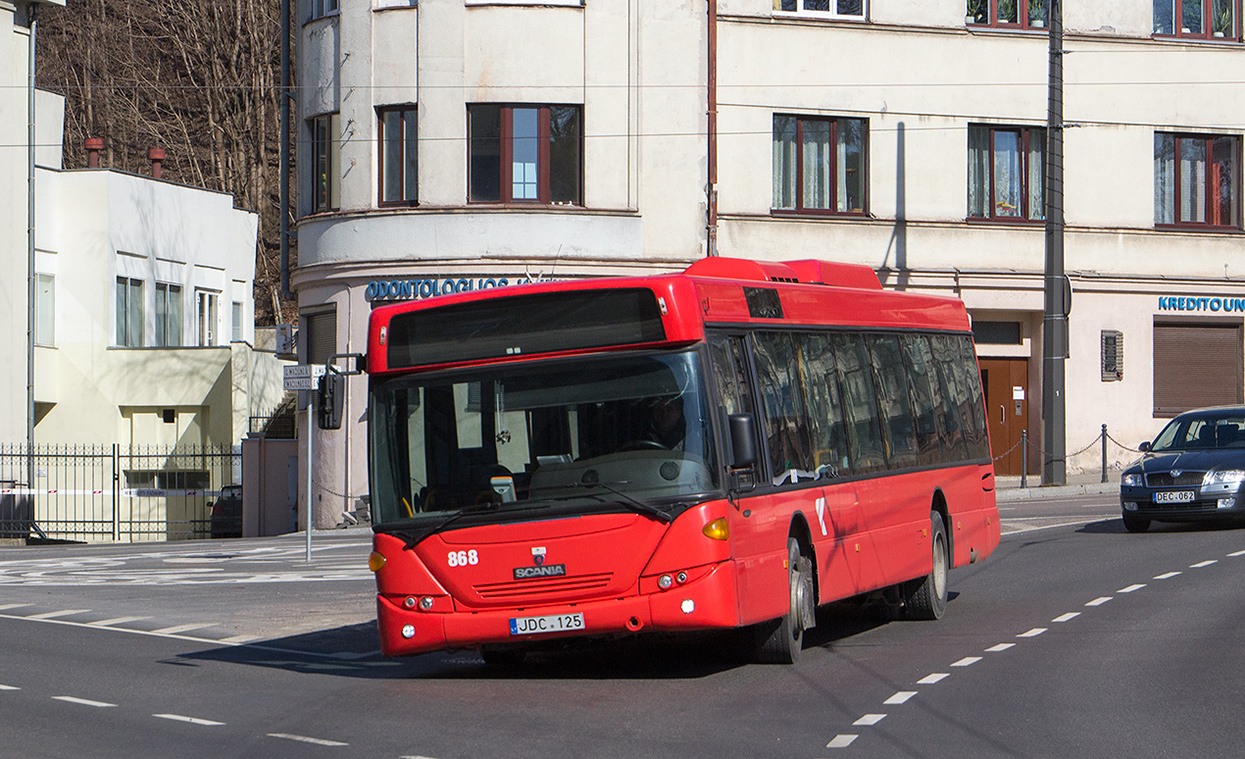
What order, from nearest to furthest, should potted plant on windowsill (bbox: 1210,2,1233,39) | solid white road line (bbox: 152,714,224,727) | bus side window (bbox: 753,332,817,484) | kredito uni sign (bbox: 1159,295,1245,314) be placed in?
solid white road line (bbox: 152,714,224,727) → bus side window (bbox: 753,332,817,484) → kredito uni sign (bbox: 1159,295,1245,314) → potted plant on windowsill (bbox: 1210,2,1233,39)

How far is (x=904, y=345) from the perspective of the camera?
1427 centimetres

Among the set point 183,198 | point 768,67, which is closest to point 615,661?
point 768,67

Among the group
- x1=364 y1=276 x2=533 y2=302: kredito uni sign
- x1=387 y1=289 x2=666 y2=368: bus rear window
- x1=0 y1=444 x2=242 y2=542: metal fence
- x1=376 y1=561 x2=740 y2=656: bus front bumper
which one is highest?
x1=364 y1=276 x2=533 y2=302: kredito uni sign

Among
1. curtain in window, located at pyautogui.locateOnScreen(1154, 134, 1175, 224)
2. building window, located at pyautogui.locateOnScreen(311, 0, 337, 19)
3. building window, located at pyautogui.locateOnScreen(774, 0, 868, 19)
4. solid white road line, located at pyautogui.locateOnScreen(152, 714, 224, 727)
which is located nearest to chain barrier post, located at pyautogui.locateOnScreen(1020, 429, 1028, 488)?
curtain in window, located at pyautogui.locateOnScreen(1154, 134, 1175, 224)

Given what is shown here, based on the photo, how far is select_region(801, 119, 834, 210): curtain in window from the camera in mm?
32938

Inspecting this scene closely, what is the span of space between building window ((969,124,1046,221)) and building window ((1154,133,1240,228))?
257 cm

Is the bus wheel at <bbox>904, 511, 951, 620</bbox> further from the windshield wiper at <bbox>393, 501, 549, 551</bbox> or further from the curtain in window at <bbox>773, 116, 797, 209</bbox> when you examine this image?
the curtain in window at <bbox>773, 116, 797, 209</bbox>

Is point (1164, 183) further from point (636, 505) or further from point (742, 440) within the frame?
point (636, 505)

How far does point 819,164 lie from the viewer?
108 feet

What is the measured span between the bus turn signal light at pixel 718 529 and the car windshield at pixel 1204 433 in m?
12.9

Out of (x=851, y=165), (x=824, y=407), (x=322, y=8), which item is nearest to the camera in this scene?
(x=824, y=407)

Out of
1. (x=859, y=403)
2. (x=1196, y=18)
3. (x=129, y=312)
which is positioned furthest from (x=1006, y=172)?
(x=129, y=312)

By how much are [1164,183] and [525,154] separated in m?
13.2

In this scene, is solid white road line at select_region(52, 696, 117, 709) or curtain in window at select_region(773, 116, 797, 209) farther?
curtain in window at select_region(773, 116, 797, 209)
